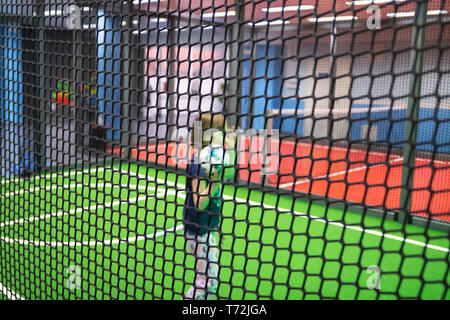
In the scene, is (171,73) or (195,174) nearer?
(195,174)

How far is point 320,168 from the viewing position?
508cm

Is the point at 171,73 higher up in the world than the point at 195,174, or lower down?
higher up

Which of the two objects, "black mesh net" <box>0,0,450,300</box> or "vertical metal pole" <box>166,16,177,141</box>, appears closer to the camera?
"vertical metal pole" <box>166,16,177,141</box>

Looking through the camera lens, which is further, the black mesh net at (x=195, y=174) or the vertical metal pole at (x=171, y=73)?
the black mesh net at (x=195, y=174)

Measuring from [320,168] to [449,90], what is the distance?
5.43ft

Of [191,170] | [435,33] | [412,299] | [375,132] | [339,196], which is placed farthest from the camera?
[339,196]

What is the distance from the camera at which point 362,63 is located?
4203mm

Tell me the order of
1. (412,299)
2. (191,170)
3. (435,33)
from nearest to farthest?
(412,299)
(191,170)
(435,33)
